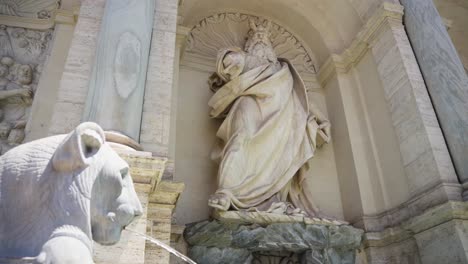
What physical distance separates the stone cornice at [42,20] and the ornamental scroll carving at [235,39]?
171 cm

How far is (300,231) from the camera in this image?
14.0 ft

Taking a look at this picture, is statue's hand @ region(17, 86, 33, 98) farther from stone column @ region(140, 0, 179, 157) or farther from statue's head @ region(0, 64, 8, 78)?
stone column @ region(140, 0, 179, 157)

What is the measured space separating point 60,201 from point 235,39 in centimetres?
541

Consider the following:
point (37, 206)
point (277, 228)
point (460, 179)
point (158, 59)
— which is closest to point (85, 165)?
point (37, 206)

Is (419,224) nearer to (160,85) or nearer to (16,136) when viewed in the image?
(160,85)

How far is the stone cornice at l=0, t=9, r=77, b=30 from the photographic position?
16.1ft

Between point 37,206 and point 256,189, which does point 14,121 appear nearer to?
point 256,189

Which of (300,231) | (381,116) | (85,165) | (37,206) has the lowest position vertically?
(37,206)

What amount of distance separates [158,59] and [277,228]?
7.10 ft

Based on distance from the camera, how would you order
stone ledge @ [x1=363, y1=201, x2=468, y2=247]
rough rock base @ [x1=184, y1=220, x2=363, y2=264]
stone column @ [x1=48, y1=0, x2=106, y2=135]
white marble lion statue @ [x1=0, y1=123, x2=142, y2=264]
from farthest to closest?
rough rock base @ [x1=184, y1=220, x2=363, y2=264] < stone ledge @ [x1=363, y1=201, x2=468, y2=247] < stone column @ [x1=48, y1=0, x2=106, y2=135] < white marble lion statue @ [x1=0, y1=123, x2=142, y2=264]

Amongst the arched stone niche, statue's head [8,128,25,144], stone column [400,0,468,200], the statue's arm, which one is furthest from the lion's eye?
the statue's arm

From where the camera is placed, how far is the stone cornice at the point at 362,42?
5.17 meters

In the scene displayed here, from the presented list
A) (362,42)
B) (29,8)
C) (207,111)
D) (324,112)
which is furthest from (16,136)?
(362,42)

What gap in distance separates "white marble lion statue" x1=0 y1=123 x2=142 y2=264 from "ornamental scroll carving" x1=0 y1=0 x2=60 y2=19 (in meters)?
4.29
